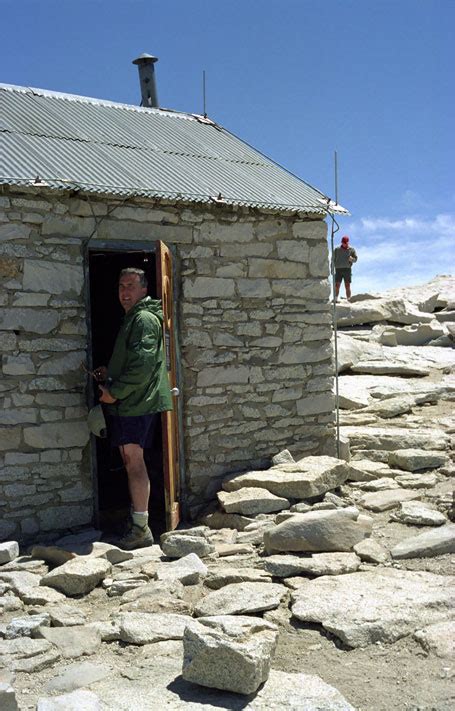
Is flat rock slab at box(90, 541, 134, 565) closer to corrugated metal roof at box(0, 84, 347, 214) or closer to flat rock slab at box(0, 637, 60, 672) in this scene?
flat rock slab at box(0, 637, 60, 672)

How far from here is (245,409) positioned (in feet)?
24.4

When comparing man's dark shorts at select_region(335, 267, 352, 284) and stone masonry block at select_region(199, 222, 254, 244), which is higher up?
man's dark shorts at select_region(335, 267, 352, 284)

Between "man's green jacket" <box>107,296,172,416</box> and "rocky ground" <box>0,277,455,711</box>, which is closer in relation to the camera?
"rocky ground" <box>0,277,455,711</box>

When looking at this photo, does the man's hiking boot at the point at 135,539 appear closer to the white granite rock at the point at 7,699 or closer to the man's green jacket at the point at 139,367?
the man's green jacket at the point at 139,367

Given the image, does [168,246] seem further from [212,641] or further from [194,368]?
[212,641]

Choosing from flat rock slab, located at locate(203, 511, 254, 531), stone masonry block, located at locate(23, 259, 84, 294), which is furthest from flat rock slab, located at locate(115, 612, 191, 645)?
stone masonry block, located at locate(23, 259, 84, 294)

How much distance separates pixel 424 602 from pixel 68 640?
2.01 meters

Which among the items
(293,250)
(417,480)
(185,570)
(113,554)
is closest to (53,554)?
(113,554)

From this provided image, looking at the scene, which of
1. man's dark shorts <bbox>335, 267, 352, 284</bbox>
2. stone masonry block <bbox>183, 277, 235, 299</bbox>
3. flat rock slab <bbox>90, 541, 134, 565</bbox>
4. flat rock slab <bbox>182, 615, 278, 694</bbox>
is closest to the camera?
flat rock slab <bbox>182, 615, 278, 694</bbox>

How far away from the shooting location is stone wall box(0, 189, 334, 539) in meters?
6.26

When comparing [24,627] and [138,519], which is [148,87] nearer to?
[138,519]

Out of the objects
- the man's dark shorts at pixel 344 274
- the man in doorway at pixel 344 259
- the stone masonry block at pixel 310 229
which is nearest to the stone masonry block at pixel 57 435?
the stone masonry block at pixel 310 229

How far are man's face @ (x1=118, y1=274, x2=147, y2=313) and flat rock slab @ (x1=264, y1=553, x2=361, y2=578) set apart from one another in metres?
2.24

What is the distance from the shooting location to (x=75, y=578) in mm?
5180
